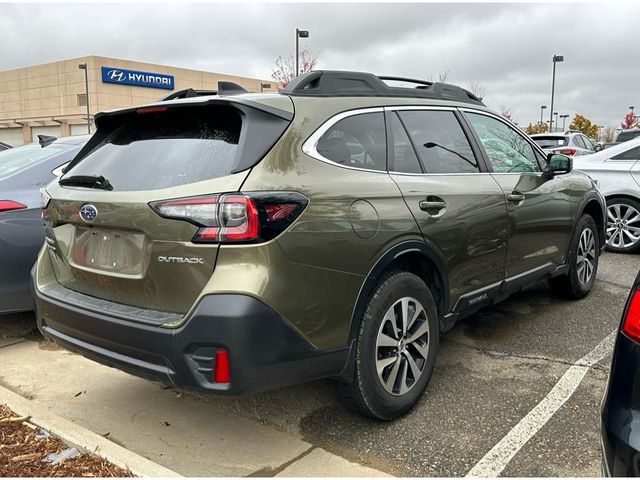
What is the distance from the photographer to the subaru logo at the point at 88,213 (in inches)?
107

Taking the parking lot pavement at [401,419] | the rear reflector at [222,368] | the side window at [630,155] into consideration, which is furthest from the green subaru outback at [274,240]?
the side window at [630,155]

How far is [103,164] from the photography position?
118 inches

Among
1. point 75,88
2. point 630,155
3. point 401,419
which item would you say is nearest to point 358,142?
point 401,419

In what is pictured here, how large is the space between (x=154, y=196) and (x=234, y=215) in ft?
1.40

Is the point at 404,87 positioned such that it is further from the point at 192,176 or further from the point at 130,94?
the point at 130,94

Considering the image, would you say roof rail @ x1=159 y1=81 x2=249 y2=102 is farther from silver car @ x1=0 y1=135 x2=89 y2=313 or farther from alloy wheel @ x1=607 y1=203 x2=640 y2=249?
alloy wheel @ x1=607 y1=203 x2=640 y2=249

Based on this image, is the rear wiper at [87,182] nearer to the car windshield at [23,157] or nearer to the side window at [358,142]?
the side window at [358,142]

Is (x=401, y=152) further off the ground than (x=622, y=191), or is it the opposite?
(x=401, y=152)

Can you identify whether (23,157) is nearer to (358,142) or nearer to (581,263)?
(358,142)

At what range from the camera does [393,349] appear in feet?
9.84

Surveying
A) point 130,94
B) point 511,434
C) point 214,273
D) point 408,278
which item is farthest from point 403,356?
point 130,94

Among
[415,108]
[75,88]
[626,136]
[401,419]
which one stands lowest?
[401,419]

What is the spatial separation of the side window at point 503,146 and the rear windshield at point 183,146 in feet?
6.24

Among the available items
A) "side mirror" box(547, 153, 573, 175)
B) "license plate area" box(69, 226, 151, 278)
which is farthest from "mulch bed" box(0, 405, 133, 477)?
"side mirror" box(547, 153, 573, 175)
